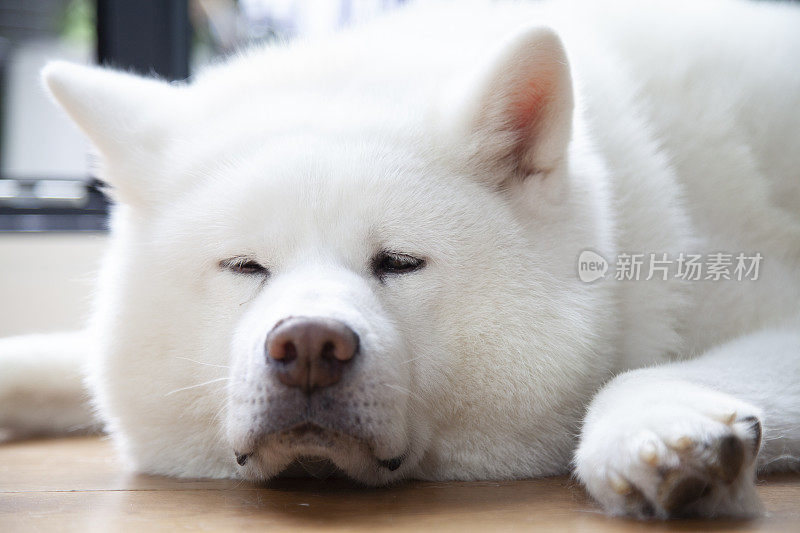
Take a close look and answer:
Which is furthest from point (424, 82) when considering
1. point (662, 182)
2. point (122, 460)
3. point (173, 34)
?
point (173, 34)

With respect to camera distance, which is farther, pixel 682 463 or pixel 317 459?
pixel 317 459

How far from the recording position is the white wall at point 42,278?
15.5 feet

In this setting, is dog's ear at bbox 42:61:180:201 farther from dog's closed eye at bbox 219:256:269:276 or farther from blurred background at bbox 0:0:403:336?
blurred background at bbox 0:0:403:336

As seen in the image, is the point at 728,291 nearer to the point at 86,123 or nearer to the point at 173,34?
the point at 86,123

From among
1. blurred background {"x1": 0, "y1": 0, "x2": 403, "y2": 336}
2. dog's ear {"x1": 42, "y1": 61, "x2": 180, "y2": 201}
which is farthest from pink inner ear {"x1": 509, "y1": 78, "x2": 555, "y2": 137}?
blurred background {"x1": 0, "y1": 0, "x2": 403, "y2": 336}

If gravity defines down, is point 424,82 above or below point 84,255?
above

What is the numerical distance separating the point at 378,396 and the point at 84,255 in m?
3.57

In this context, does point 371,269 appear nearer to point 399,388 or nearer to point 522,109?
point 399,388

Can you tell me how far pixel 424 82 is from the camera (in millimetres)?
2213

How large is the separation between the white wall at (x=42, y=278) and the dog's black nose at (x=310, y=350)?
3.38 m

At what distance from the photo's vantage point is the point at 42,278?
15.6 ft

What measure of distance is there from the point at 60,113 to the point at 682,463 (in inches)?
173

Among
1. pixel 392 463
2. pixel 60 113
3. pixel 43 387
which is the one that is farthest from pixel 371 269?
pixel 60 113

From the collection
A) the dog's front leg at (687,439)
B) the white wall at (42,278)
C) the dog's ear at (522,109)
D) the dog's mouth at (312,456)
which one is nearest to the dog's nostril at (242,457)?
the dog's mouth at (312,456)
